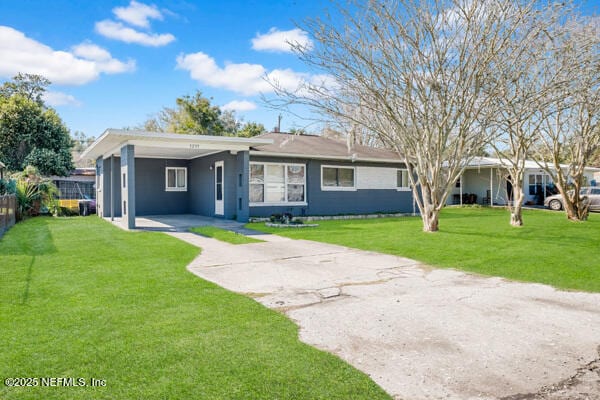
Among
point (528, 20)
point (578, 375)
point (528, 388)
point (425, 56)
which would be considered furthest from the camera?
point (425, 56)

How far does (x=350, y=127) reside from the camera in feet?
39.5

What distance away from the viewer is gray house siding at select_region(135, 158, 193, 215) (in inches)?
680

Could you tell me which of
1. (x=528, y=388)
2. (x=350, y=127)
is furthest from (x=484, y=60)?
(x=528, y=388)

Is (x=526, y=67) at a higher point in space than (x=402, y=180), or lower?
higher

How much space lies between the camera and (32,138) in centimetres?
2356

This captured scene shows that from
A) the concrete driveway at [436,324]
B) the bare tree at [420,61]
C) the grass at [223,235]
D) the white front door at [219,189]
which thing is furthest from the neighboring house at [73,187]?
the concrete driveway at [436,324]

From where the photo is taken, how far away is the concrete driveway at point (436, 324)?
9.47ft

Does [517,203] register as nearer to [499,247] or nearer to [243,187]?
[499,247]

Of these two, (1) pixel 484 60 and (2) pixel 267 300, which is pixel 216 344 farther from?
(1) pixel 484 60

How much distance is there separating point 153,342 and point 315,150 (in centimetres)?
1358

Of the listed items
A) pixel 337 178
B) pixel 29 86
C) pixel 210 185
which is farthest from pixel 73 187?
pixel 337 178

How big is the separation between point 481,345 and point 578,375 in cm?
70

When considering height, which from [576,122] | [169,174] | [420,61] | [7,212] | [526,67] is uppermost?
[420,61]

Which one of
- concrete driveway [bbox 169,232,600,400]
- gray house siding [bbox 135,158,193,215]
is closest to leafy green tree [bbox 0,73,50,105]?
gray house siding [bbox 135,158,193,215]
